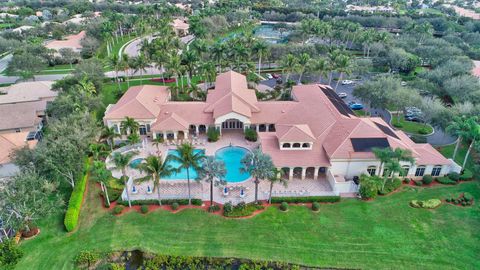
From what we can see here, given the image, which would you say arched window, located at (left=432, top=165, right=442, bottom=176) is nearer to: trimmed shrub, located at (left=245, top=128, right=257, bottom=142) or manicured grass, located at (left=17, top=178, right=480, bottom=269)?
manicured grass, located at (left=17, top=178, right=480, bottom=269)

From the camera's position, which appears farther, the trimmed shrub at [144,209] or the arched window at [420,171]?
the arched window at [420,171]

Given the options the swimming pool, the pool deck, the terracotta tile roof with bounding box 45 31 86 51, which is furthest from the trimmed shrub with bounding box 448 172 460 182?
the terracotta tile roof with bounding box 45 31 86 51

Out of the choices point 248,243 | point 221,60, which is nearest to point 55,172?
point 248,243

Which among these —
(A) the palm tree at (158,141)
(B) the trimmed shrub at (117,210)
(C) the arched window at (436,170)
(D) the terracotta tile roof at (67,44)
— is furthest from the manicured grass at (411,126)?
(D) the terracotta tile roof at (67,44)

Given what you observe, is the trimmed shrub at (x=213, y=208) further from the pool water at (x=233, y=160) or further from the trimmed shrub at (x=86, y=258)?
the trimmed shrub at (x=86, y=258)

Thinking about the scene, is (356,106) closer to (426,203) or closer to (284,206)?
(426,203)

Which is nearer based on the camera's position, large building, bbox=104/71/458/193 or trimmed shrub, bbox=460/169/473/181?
large building, bbox=104/71/458/193
